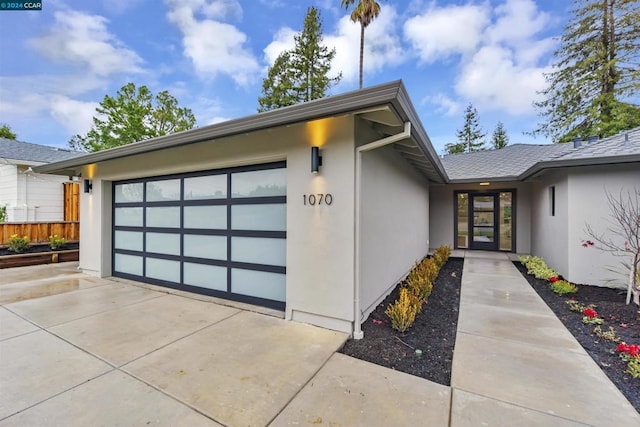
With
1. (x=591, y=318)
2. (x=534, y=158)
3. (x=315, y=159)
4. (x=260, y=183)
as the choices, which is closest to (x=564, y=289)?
(x=591, y=318)

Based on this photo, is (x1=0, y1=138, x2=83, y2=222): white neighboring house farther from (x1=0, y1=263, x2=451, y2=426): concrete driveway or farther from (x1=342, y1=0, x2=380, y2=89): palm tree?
(x1=342, y1=0, x2=380, y2=89): palm tree

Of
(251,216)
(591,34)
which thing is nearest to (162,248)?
(251,216)

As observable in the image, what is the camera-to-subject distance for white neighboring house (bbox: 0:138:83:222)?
948cm

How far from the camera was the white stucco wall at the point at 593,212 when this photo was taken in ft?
17.0

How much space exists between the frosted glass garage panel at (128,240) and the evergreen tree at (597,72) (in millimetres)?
19112

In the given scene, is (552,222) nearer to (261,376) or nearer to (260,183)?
(260,183)

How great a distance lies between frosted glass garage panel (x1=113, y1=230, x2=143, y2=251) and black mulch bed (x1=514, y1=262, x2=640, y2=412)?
23.9 ft

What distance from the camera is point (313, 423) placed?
1885 millimetres

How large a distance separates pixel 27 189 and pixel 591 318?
49.5ft

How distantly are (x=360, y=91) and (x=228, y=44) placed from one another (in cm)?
1089

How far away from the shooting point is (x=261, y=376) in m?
2.44

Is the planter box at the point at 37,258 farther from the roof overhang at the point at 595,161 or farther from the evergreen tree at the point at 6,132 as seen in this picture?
the evergreen tree at the point at 6,132

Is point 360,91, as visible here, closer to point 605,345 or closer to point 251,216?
point 251,216

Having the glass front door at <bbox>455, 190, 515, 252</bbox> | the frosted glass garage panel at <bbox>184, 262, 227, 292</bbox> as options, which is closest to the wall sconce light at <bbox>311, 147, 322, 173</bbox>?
the frosted glass garage panel at <bbox>184, 262, 227, 292</bbox>
